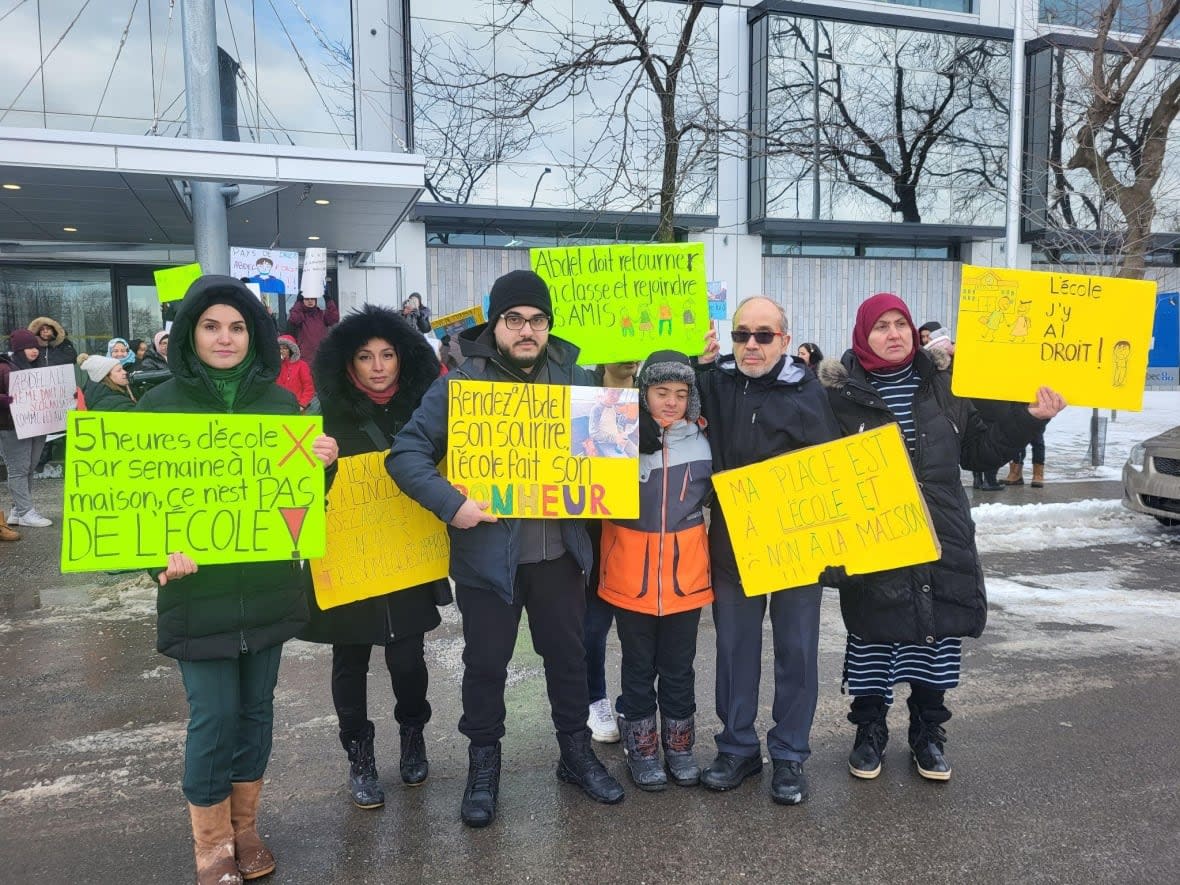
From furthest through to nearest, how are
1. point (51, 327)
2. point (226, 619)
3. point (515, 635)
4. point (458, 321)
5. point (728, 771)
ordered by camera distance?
point (51, 327) < point (458, 321) < point (728, 771) < point (515, 635) < point (226, 619)

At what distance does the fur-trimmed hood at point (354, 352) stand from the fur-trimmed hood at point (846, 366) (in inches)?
64.2

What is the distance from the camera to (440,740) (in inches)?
159

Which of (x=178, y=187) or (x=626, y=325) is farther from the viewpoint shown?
(x=178, y=187)

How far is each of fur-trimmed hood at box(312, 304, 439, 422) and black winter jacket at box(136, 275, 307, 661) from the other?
0.33m

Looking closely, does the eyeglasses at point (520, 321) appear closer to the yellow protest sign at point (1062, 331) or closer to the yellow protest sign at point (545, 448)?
the yellow protest sign at point (545, 448)

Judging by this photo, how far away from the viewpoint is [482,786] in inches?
132

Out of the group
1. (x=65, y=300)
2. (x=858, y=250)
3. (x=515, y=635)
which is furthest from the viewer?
(x=858, y=250)

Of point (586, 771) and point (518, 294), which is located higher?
point (518, 294)

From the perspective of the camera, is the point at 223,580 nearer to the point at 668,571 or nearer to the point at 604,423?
the point at 604,423

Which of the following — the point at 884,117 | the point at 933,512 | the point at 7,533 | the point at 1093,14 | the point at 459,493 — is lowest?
the point at 7,533

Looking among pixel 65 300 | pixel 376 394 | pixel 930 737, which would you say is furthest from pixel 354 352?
pixel 65 300

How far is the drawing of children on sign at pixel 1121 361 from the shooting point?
3557 millimetres

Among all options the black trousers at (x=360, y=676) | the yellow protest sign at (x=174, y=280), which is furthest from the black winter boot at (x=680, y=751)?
the yellow protest sign at (x=174, y=280)

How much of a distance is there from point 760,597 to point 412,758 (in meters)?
1.62
